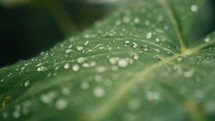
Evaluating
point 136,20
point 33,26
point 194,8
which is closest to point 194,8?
point 194,8

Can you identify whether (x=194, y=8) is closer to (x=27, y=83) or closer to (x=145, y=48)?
(x=145, y=48)

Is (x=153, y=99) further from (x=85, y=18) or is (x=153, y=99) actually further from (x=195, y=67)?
(x=85, y=18)

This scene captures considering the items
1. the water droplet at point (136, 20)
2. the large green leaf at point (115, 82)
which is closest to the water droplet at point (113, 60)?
the large green leaf at point (115, 82)

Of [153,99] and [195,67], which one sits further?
[195,67]

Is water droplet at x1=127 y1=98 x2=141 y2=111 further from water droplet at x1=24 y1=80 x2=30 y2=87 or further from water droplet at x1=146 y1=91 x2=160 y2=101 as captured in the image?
water droplet at x1=24 y1=80 x2=30 y2=87

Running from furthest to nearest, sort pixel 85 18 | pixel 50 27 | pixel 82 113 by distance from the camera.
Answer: pixel 50 27 → pixel 85 18 → pixel 82 113

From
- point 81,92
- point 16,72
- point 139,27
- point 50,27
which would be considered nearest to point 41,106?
point 81,92

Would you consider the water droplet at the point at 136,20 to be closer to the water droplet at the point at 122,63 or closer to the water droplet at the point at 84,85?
the water droplet at the point at 122,63
